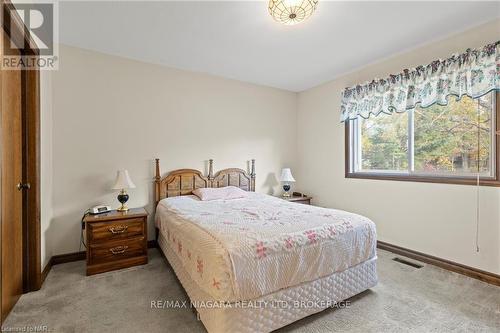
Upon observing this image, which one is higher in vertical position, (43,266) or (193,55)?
(193,55)

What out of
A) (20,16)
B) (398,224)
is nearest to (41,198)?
(20,16)

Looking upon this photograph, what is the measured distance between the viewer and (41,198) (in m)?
2.31

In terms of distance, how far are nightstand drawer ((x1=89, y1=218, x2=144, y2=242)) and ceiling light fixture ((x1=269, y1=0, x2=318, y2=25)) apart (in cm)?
243

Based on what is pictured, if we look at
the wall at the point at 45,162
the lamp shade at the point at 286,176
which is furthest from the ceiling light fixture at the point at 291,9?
the lamp shade at the point at 286,176

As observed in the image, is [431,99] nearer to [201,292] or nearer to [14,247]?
[201,292]

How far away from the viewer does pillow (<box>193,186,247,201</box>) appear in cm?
324

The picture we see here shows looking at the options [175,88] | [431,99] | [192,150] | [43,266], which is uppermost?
→ [175,88]

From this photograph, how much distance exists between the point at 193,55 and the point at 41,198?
2231mm

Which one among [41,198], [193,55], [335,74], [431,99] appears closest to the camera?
[41,198]

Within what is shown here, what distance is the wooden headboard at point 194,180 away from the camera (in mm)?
3273

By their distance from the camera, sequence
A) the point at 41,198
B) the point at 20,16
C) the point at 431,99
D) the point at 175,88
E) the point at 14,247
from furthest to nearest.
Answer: the point at 175,88, the point at 431,99, the point at 41,198, the point at 14,247, the point at 20,16

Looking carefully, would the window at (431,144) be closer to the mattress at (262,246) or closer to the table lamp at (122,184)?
the mattress at (262,246)

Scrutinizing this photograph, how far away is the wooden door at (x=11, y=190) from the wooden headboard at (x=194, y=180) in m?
1.40

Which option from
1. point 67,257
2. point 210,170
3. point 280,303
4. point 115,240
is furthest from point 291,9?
point 67,257
